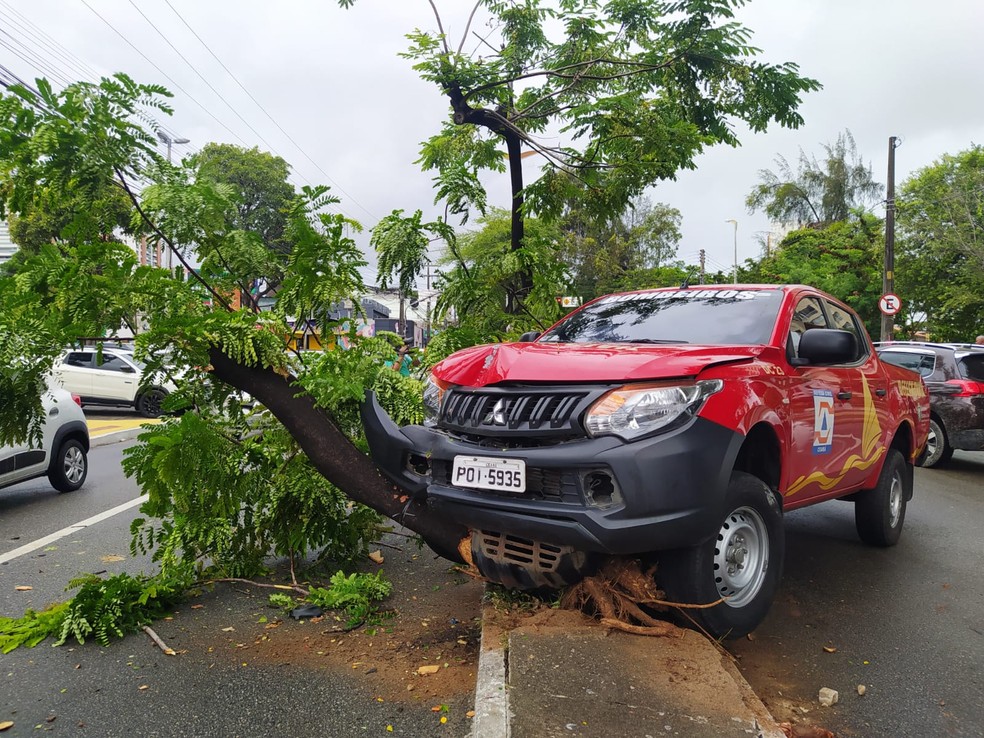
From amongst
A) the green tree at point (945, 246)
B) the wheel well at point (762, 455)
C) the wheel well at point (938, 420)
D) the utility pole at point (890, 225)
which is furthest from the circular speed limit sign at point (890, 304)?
the wheel well at point (762, 455)

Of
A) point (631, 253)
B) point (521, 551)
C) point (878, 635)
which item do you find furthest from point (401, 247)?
point (631, 253)

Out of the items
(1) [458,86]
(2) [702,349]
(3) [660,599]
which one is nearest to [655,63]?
(1) [458,86]

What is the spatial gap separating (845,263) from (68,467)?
35.5 meters

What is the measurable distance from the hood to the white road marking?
3058 mm

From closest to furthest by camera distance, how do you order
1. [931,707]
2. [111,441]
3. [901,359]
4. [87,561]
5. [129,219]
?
[931,707] → [129,219] → [87,561] → [901,359] → [111,441]

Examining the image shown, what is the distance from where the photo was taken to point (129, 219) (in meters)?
4.42

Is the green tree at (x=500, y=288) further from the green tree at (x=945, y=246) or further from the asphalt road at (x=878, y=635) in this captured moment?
the green tree at (x=945, y=246)

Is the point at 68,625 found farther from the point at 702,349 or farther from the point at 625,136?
the point at 625,136

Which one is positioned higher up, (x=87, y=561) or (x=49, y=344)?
(x=49, y=344)

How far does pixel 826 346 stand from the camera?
12.9 ft

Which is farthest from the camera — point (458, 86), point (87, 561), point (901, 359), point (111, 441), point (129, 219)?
point (111, 441)

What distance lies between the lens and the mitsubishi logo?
3387mm

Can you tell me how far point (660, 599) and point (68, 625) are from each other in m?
2.91

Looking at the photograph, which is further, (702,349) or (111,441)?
(111,441)
